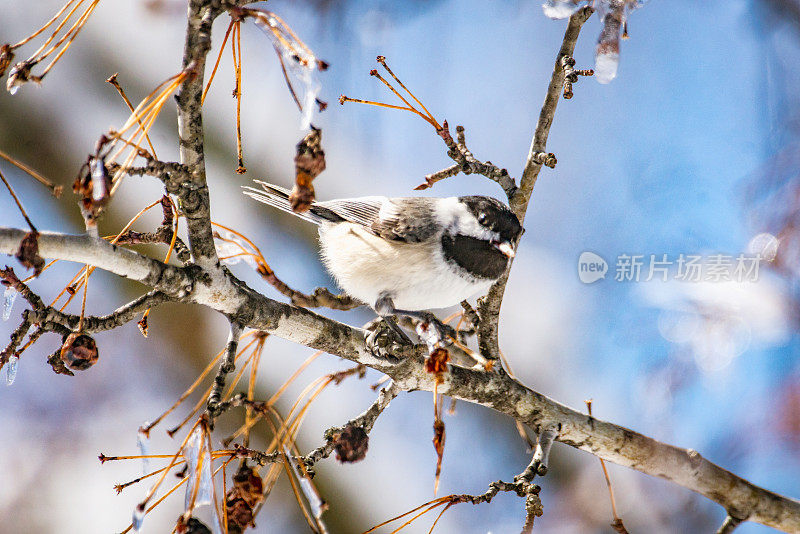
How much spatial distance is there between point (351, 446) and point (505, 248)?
0.55 meters

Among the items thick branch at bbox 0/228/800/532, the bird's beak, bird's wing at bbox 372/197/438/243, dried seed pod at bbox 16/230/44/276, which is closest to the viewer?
dried seed pod at bbox 16/230/44/276

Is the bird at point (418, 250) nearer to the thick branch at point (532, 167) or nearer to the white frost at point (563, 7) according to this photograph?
the thick branch at point (532, 167)

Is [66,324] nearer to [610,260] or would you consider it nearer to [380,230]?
[380,230]

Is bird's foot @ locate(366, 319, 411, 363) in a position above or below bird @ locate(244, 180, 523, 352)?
below

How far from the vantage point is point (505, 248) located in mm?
1271

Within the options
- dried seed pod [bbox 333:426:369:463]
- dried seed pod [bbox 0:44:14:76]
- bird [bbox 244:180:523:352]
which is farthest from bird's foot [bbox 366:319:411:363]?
dried seed pod [bbox 0:44:14:76]

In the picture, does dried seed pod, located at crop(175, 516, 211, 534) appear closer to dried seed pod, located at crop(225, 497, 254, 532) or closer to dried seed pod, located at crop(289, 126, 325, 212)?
dried seed pod, located at crop(225, 497, 254, 532)

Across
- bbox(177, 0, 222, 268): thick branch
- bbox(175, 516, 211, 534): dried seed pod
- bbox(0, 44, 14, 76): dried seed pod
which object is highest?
bbox(177, 0, 222, 268): thick branch

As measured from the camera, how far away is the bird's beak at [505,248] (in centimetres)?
125

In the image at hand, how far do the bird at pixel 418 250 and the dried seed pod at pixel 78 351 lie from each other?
49cm

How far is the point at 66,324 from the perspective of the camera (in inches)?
34.4

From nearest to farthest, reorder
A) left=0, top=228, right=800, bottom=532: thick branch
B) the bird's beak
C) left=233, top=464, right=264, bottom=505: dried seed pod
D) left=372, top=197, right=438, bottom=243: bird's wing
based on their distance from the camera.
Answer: left=233, top=464, right=264, bottom=505: dried seed pod
left=0, top=228, right=800, bottom=532: thick branch
the bird's beak
left=372, top=197, right=438, bottom=243: bird's wing

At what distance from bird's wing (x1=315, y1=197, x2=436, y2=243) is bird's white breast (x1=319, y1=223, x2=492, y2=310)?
20mm

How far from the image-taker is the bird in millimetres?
1321
